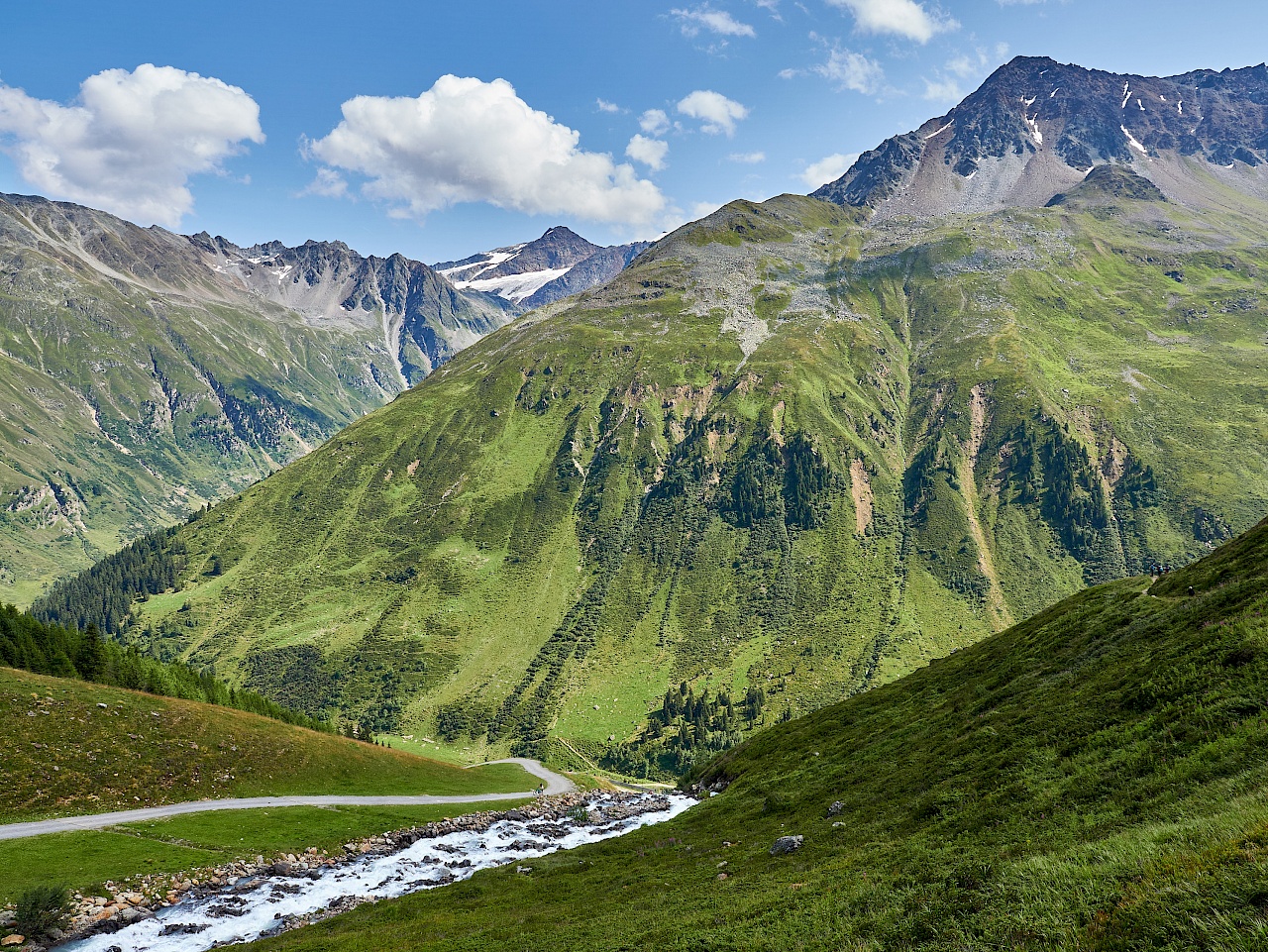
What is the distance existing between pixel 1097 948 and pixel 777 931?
15606mm

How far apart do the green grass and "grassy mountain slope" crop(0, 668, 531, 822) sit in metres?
8.62

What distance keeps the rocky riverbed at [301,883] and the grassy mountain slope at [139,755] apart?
21.4 metres

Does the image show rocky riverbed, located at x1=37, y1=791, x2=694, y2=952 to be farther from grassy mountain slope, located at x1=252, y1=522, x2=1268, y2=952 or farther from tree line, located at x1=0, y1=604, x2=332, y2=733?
tree line, located at x1=0, y1=604, x2=332, y2=733

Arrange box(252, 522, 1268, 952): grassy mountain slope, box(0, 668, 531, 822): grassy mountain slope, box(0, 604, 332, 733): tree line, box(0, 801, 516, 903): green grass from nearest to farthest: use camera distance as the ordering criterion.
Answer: box(252, 522, 1268, 952): grassy mountain slope → box(0, 801, 516, 903): green grass → box(0, 668, 531, 822): grassy mountain slope → box(0, 604, 332, 733): tree line

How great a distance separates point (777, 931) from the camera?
27.5m

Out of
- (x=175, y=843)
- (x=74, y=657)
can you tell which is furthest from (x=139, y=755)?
(x=74, y=657)

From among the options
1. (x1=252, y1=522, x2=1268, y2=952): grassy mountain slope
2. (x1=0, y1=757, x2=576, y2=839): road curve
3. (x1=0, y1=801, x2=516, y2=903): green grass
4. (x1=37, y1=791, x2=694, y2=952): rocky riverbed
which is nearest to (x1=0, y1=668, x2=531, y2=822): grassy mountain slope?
(x1=0, y1=757, x2=576, y2=839): road curve

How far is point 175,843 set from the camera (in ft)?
220

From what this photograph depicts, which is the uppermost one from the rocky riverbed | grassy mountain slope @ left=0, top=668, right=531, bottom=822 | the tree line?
the tree line

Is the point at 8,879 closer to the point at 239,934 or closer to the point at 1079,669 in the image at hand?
the point at 239,934

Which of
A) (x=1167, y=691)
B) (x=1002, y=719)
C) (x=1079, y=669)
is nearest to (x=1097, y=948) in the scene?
(x=1167, y=691)

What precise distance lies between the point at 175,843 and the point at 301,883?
14.9 m

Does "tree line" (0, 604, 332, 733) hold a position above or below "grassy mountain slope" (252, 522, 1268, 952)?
above

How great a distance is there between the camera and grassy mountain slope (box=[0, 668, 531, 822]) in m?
71.1
